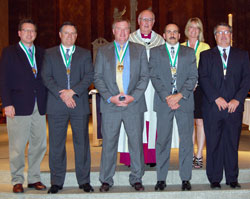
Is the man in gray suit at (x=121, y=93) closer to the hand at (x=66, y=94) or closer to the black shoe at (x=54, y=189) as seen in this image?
the hand at (x=66, y=94)

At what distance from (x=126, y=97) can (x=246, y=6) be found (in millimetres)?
10308

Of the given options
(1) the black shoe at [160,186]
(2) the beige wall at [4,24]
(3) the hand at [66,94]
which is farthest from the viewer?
(2) the beige wall at [4,24]

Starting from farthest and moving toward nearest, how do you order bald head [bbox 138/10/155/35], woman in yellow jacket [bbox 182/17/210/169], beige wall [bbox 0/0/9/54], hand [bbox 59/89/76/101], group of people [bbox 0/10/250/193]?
1. beige wall [bbox 0/0/9/54]
2. woman in yellow jacket [bbox 182/17/210/169]
3. bald head [bbox 138/10/155/35]
4. group of people [bbox 0/10/250/193]
5. hand [bbox 59/89/76/101]

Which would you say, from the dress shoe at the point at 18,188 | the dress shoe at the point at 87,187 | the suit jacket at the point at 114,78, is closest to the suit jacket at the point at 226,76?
the suit jacket at the point at 114,78

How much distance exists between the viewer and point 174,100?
4695 millimetres

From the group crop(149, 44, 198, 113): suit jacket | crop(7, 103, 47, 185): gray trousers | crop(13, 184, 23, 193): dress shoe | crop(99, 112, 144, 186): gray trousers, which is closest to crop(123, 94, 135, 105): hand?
crop(99, 112, 144, 186): gray trousers

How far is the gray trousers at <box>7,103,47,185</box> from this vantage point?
474cm

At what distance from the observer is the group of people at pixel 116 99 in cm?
471

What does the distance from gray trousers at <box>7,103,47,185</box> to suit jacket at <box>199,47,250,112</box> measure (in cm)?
174

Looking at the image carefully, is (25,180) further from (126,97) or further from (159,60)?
(159,60)

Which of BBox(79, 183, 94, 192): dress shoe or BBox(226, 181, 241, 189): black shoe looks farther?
BBox(226, 181, 241, 189): black shoe

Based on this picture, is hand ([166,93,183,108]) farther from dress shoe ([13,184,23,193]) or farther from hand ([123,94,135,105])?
dress shoe ([13,184,23,193])

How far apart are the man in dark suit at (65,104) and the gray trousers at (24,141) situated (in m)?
0.16

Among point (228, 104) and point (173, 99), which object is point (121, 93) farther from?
point (228, 104)
